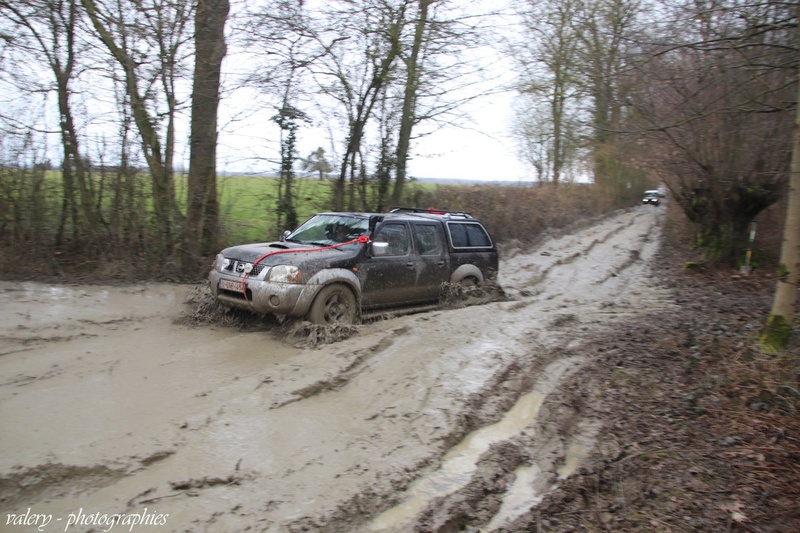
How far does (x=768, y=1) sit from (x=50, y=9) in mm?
10794

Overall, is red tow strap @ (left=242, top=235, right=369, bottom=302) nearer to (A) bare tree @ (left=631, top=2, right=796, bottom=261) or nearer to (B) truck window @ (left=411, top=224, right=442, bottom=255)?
(B) truck window @ (left=411, top=224, right=442, bottom=255)

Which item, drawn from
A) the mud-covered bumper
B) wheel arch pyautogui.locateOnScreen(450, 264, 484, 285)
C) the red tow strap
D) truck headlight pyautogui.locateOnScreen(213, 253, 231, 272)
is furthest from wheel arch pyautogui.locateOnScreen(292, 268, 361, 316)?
wheel arch pyautogui.locateOnScreen(450, 264, 484, 285)

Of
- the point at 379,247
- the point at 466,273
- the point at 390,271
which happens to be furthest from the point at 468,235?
the point at 379,247

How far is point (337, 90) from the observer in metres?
13.4

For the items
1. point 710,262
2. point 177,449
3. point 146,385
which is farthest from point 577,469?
point 710,262

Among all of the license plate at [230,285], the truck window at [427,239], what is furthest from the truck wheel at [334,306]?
the truck window at [427,239]

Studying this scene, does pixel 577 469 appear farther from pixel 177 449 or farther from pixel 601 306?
pixel 601 306

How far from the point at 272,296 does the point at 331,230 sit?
1.81m

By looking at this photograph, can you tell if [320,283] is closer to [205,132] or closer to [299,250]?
[299,250]

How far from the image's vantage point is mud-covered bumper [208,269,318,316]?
716cm

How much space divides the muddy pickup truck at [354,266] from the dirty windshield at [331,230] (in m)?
0.01

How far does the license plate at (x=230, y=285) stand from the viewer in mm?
7438

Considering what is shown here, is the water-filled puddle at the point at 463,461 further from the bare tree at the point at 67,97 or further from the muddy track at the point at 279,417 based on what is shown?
the bare tree at the point at 67,97

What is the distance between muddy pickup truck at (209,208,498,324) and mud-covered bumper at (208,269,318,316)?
0.04 ft
